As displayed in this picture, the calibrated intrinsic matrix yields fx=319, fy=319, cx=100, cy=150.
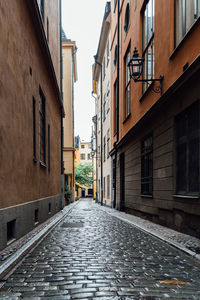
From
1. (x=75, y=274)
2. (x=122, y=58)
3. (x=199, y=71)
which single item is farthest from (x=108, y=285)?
(x=122, y=58)

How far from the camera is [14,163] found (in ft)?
22.3

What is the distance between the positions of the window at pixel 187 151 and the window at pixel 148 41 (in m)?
3.79

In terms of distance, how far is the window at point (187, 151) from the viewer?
7246 mm

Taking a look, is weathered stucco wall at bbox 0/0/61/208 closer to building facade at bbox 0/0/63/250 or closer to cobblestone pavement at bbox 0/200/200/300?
building facade at bbox 0/0/63/250

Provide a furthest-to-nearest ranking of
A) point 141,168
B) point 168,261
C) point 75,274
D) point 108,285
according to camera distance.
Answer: point 141,168
point 168,261
point 75,274
point 108,285

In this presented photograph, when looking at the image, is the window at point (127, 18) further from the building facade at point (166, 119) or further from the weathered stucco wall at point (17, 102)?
the weathered stucco wall at point (17, 102)

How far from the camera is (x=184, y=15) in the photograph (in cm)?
805

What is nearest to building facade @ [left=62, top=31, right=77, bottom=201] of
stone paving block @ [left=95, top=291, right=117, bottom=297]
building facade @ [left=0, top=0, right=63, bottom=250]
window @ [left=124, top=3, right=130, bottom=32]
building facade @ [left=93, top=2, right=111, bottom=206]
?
building facade @ [left=93, top=2, right=111, bottom=206]

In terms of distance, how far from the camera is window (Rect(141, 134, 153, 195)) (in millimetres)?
11000

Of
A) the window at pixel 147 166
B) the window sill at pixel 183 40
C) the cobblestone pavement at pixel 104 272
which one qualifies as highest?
the window sill at pixel 183 40

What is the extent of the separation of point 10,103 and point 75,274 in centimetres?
381

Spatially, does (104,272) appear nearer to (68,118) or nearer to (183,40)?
(183,40)

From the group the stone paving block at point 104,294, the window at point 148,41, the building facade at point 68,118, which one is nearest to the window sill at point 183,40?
the window at point 148,41

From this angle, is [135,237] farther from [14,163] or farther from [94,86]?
[94,86]
